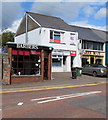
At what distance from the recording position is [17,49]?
1488 centimetres

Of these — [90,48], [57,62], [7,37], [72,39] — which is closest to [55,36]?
[72,39]

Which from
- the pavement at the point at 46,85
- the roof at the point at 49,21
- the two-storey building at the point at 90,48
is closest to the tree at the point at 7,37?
the roof at the point at 49,21

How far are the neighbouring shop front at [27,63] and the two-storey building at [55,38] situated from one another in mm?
8162

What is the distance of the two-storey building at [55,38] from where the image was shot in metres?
24.9

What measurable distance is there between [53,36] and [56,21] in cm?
477

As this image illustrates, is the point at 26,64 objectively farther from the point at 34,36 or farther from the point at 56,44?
the point at 34,36

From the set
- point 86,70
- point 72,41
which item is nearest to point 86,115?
point 86,70

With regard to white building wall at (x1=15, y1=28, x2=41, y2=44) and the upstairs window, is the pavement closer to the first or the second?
the upstairs window

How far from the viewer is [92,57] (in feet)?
98.7

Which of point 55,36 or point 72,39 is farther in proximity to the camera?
point 72,39

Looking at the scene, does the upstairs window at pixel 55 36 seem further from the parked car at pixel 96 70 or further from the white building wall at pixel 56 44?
the parked car at pixel 96 70

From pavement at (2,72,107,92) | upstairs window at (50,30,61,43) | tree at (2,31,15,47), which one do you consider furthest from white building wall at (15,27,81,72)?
tree at (2,31,15,47)

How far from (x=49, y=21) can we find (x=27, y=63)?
13.8m

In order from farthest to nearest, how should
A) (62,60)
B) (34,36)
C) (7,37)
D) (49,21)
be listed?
1. (7,37)
2. (49,21)
3. (34,36)
4. (62,60)
